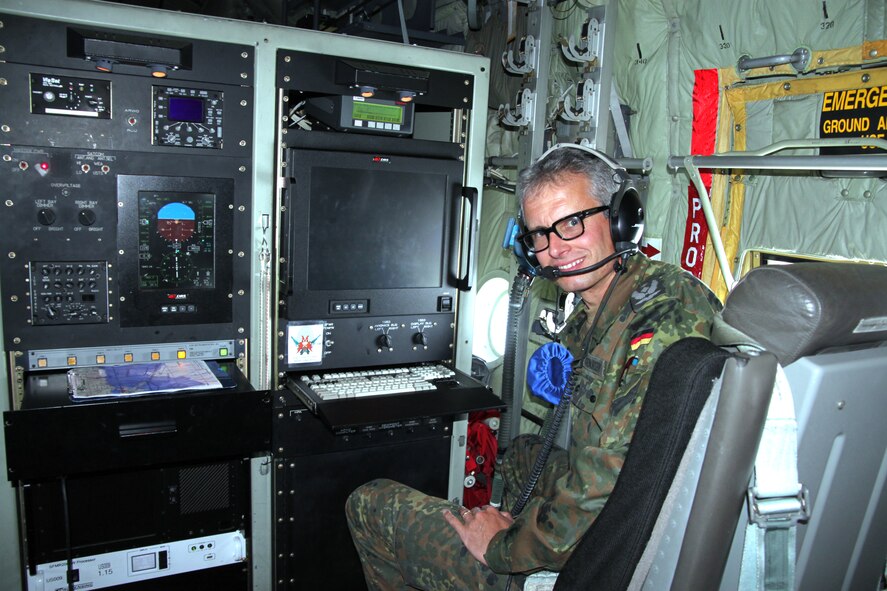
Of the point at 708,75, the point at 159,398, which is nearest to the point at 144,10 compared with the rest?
the point at 159,398

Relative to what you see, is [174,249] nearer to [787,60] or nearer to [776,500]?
[776,500]

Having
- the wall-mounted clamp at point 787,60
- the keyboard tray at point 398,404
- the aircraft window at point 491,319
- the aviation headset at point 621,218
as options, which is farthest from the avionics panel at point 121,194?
the aircraft window at point 491,319

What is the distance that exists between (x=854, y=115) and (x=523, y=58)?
1642 mm

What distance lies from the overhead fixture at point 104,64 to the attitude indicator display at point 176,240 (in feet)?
1.27

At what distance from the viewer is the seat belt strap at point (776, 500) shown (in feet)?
4.00

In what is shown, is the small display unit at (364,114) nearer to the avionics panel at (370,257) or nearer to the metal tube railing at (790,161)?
the avionics panel at (370,257)

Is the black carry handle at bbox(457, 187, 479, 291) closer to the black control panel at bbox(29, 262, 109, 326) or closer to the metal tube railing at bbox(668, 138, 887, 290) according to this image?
the metal tube railing at bbox(668, 138, 887, 290)

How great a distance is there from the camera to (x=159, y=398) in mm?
1935

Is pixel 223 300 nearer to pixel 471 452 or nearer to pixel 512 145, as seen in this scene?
pixel 471 452

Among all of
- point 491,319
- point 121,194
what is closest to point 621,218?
point 121,194

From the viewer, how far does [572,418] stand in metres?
1.99

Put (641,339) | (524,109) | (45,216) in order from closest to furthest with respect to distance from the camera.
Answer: (641,339), (45,216), (524,109)

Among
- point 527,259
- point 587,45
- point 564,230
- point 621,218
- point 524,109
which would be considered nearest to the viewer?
point 621,218

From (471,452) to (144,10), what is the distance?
2.49m
